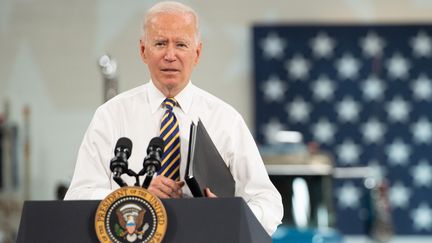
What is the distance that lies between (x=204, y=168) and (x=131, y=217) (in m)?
0.37

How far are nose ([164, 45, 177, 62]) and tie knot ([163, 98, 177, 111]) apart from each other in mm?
155

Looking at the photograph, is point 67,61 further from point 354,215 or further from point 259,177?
point 259,177

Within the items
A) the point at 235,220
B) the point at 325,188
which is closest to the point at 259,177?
the point at 235,220

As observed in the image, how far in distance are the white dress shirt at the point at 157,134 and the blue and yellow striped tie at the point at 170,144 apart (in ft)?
0.10

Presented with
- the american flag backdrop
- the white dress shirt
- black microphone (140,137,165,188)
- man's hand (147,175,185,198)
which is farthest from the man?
the american flag backdrop

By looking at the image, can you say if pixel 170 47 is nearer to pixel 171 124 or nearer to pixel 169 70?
pixel 169 70

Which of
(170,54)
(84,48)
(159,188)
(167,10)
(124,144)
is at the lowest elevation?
(159,188)

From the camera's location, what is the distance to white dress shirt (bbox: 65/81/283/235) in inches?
120

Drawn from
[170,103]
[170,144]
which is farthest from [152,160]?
[170,103]

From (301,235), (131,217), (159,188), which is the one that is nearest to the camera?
(131,217)

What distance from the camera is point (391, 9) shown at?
45.0 ft

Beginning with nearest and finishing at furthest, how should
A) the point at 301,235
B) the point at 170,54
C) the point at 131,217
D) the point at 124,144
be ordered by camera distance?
1. the point at 131,217
2. the point at 124,144
3. the point at 170,54
4. the point at 301,235

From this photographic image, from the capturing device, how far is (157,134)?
3.18 m

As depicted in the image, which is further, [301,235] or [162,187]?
[301,235]
